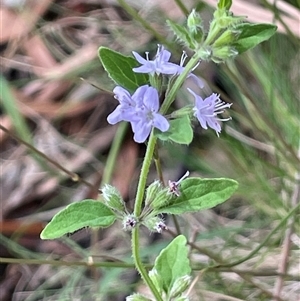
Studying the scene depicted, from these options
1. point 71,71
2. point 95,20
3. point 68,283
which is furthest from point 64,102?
point 68,283

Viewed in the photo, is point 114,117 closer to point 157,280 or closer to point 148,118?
point 148,118

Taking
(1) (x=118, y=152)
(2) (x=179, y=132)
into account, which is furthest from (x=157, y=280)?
(1) (x=118, y=152)

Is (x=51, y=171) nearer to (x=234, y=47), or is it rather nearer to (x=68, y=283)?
(x=68, y=283)

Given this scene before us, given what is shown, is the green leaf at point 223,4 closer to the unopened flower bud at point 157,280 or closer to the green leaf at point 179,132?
the green leaf at point 179,132

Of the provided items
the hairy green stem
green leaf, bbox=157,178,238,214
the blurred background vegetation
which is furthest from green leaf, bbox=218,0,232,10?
the hairy green stem

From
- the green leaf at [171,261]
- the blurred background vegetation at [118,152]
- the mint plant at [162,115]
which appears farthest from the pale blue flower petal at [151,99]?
the blurred background vegetation at [118,152]

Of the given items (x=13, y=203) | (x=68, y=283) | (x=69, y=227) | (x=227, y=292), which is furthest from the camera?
(x=13, y=203)
